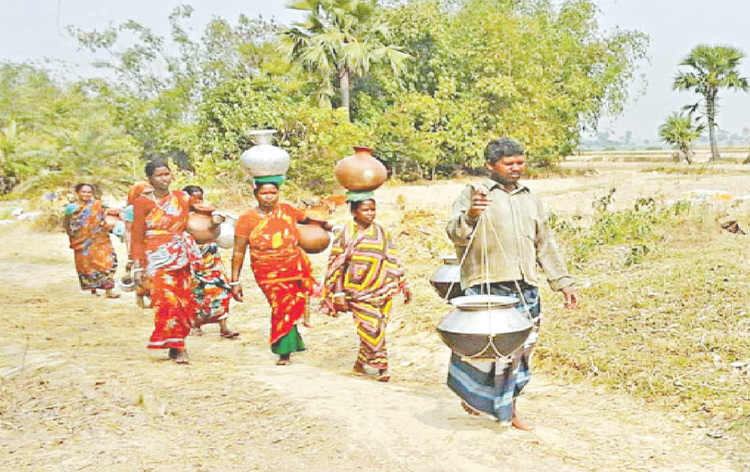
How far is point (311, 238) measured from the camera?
19.7 ft

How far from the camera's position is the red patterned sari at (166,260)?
598cm

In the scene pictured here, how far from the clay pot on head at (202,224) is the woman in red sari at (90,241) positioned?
12.6 ft

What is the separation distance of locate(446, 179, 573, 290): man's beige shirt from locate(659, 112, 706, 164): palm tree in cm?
3194

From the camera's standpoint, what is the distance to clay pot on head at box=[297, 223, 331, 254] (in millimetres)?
5996

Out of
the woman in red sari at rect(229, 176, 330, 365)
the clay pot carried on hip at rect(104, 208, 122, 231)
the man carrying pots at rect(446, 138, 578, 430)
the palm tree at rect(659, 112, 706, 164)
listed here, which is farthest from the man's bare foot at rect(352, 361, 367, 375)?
the palm tree at rect(659, 112, 706, 164)

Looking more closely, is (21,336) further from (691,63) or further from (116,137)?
(691,63)

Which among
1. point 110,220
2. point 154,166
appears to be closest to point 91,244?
point 110,220

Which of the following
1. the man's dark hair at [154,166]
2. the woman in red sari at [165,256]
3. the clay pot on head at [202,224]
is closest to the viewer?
the woman in red sari at [165,256]

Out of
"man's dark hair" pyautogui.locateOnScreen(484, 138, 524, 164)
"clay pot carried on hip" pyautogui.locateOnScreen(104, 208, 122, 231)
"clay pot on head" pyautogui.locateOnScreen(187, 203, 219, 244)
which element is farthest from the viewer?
"clay pot carried on hip" pyautogui.locateOnScreen(104, 208, 122, 231)

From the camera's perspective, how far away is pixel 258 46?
100 ft

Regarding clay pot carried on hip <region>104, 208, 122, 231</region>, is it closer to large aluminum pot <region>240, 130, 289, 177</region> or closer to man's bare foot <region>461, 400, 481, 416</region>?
large aluminum pot <region>240, 130, 289, 177</region>

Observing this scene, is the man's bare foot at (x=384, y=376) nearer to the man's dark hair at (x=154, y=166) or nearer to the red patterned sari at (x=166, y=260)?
the red patterned sari at (x=166, y=260)

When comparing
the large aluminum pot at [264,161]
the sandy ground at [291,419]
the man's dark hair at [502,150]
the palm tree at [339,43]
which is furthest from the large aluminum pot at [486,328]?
the palm tree at [339,43]

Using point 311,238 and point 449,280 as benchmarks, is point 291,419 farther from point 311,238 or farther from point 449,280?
point 311,238
